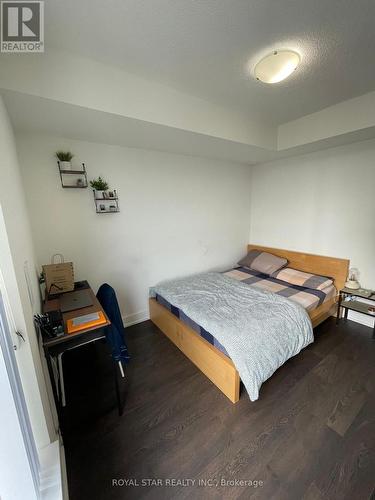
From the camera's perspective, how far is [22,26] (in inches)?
45.1

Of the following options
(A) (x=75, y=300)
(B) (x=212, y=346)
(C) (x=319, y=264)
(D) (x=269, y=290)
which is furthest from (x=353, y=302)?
(A) (x=75, y=300)

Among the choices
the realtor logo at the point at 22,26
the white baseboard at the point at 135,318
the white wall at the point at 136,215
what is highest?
the realtor logo at the point at 22,26

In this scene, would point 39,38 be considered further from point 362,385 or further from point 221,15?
point 362,385

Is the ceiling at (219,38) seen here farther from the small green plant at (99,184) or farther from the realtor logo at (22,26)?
the small green plant at (99,184)

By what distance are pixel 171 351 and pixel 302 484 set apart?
1.38m

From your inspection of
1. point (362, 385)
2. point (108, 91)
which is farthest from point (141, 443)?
point (108, 91)

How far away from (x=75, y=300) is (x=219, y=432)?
148cm

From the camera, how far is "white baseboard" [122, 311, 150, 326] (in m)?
2.73

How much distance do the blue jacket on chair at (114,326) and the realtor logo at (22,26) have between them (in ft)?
5.42

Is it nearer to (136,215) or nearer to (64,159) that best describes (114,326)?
(136,215)

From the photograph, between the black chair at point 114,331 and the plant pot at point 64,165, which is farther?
the plant pot at point 64,165

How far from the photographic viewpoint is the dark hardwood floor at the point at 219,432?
1160 mm

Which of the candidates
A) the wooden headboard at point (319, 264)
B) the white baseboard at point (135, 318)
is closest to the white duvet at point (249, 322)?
the white baseboard at point (135, 318)

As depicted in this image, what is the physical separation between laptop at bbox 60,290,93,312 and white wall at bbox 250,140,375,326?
9.81 ft
